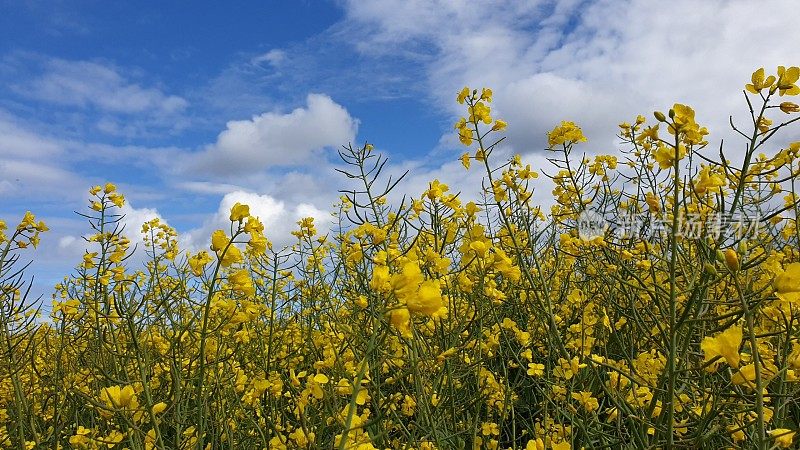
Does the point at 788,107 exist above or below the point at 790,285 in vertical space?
above

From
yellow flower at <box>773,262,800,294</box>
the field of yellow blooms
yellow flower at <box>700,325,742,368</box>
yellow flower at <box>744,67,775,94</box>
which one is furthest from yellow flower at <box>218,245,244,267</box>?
yellow flower at <box>744,67,775,94</box>

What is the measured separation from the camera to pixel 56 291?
20.7 feet

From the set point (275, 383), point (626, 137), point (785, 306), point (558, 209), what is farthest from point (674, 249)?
point (558, 209)

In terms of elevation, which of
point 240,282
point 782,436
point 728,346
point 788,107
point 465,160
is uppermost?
point 465,160

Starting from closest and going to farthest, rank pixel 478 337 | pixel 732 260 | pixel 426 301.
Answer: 1. pixel 426 301
2. pixel 732 260
3. pixel 478 337

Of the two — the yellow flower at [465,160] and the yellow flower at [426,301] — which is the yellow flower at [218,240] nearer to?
the yellow flower at [426,301]

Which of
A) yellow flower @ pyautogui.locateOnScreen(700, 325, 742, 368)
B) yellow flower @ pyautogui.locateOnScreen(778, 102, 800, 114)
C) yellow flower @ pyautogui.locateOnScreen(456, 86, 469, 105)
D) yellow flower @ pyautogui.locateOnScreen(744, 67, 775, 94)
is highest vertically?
yellow flower @ pyautogui.locateOnScreen(456, 86, 469, 105)

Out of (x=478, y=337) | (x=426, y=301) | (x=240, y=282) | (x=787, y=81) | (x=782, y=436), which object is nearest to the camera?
(x=426, y=301)

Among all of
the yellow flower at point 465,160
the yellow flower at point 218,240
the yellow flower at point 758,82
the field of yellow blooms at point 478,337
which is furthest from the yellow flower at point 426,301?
the yellow flower at point 465,160

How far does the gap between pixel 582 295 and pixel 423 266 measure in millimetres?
1293

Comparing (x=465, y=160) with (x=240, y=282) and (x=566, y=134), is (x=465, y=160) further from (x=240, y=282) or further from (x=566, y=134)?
(x=240, y=282)

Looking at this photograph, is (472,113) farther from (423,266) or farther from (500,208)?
(423,266)

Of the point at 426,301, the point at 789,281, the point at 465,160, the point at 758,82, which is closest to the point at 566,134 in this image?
the point at 465,160

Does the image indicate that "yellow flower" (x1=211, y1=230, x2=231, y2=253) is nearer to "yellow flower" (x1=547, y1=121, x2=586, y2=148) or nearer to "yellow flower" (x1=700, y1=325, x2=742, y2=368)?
"yellow flower" (x1=700, y1=325, x2=742, y2=368)
